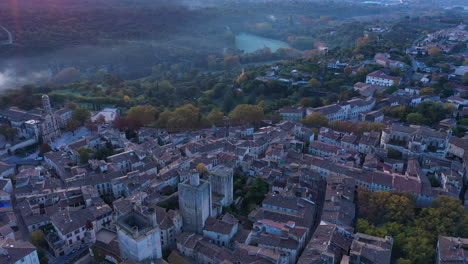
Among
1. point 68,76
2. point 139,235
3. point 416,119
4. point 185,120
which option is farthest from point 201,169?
point 68,76

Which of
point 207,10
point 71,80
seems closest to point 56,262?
point 71,80

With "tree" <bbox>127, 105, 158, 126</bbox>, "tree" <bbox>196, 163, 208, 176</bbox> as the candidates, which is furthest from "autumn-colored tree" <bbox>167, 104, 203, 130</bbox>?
"tree" <bbox>196, 163, 208, 176</bbox>

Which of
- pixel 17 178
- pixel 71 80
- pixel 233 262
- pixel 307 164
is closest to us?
pixel 233 262

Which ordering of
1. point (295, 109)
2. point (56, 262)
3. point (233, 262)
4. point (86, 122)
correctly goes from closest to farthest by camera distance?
point (233, 262)
point (56, 262)
point (86, 122)
point (295, 109)

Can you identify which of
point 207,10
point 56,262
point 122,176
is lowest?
point 56,262

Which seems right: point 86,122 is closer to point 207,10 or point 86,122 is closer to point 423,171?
point 423,171

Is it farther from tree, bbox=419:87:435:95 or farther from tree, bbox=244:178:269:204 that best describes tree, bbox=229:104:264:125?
tree, bbox=419:87:435:95

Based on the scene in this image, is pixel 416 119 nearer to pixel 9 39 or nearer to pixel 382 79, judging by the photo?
pixel 382 79
